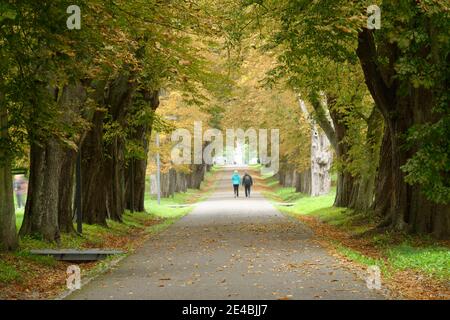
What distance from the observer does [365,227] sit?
24891mm

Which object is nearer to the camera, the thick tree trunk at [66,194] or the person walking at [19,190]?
the thick tree trunk at [66,194]

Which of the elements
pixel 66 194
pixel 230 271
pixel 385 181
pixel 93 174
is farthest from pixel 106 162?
pixel 230 271

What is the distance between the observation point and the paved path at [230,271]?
1162 centimetres

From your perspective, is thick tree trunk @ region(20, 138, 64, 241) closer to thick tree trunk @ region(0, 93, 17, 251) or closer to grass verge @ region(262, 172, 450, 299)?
thick tree trunk @ region(0, 93, 17, 251)

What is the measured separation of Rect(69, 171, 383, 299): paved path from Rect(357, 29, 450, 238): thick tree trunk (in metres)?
2.35

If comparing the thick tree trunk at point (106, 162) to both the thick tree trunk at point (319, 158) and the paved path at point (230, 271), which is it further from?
the thick tree trunk at point (319, 158)

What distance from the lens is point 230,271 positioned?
47.6 ft

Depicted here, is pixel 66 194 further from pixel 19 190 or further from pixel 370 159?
pixel 19 190

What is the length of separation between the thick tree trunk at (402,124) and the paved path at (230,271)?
92.3 inches

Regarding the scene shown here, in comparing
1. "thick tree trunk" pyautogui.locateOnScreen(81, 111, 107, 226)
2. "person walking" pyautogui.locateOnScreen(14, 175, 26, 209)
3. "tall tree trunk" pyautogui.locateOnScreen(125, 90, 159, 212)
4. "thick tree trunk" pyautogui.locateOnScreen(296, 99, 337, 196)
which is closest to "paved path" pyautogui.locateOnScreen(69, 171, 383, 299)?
"thick tree trunk" pyautogui.locateOnScreen(81, 111, 107, 226)

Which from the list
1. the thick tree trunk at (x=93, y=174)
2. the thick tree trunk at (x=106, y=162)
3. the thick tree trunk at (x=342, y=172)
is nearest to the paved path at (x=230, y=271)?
the thick tree trunk at (x=93, y=174)

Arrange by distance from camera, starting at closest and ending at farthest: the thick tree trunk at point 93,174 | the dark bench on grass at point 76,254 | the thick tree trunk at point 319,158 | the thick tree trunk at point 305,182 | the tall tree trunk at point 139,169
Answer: the dark bench on grass at point 76,254, the thick tree trunk at point 93,174, the tall tree trunk at point 139,169, the thick tree trunk at point 319,158, the thick tree trunk at point 305,182

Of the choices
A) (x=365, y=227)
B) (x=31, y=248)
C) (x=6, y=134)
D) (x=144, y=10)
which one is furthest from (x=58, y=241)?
(x=365, y=227)
